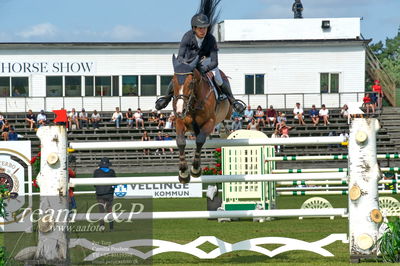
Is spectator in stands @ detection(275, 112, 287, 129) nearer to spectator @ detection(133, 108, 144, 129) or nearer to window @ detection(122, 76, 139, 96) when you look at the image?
spectator @ detection(133, 108, 144, 129)

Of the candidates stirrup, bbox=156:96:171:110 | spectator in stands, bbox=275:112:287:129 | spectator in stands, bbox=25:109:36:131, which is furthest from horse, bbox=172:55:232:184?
spectator in stands, bbox=25:109:36:131

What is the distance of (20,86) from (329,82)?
1718cm

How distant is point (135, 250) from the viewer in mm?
9852

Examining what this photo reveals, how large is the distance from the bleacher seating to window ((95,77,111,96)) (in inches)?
99.3

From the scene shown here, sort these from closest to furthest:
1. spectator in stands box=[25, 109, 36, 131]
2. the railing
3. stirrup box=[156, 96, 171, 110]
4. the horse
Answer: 1. the horse
2. stirrup box=[156, 96, 171, 110]
3. spectator in stands box=[25, 109, 36, 131]
4. the railing

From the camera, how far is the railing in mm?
46125

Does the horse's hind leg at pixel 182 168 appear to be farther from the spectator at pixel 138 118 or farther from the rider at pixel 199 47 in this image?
the spectator at pixel 138 118

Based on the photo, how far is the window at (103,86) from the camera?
155ft

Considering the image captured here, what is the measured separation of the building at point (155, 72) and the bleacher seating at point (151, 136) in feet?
→ 7.87

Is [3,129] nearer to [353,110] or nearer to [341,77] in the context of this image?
[341,77]

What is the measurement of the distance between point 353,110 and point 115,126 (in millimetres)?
33292

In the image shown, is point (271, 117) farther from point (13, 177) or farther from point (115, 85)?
point (13, 177)

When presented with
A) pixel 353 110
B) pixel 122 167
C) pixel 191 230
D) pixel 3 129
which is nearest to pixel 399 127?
pixel 122 167

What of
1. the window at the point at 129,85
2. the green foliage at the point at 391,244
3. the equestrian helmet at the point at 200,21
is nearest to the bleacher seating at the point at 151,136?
the window at the point at 129,85
